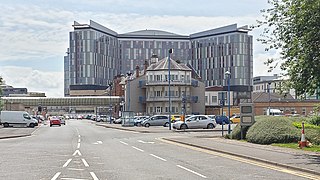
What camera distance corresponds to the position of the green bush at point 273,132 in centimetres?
2925

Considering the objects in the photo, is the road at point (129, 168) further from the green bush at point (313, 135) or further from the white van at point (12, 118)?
the white van at point (12, 118)

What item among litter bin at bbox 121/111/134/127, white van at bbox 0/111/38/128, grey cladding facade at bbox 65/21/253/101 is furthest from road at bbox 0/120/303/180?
grey cladding facade at bbox 65/21/253/101

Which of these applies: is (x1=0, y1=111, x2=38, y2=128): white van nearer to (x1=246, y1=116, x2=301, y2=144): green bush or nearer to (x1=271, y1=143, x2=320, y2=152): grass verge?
(x1=246, y1=116, x2=301, y2=144): green bush

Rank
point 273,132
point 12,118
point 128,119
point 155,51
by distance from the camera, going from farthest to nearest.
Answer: point 155,51 < point 128,119 < point 12,118 < point 273,132

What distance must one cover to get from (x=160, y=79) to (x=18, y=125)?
1643 inches

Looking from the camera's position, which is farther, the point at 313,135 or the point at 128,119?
the point at 128,119

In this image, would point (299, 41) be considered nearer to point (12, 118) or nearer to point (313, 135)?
point (313, 135)

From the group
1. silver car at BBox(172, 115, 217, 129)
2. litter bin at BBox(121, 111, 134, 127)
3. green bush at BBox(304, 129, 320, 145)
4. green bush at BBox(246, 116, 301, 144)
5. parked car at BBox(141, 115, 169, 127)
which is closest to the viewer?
green bush at BBox(304, 129, 320, 145)

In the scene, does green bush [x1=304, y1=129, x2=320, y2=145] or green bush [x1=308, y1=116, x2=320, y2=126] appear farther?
green bush [x1=308, y1=116, x2=320, y2=126]

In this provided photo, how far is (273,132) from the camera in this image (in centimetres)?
2969

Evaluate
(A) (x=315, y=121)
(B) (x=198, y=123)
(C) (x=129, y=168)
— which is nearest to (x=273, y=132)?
(A) (x=315, y=121)

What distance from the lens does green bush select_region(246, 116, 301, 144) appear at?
96.0 ft

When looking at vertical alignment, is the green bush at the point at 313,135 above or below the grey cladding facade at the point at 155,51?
below

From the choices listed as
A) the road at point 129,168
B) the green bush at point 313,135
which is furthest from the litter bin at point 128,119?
the road at point 129,168
